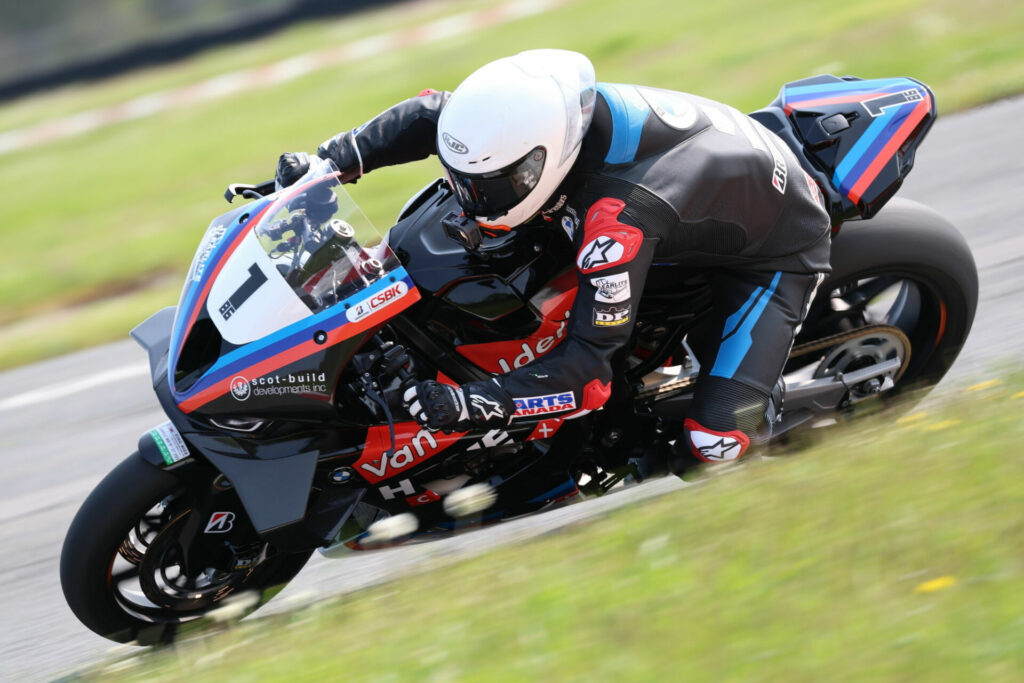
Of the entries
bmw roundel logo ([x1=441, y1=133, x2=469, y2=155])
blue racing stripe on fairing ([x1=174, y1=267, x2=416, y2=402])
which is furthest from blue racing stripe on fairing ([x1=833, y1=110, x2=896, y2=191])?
blue racing stripe on fairing ([x1=174, y1=267, x2=416, y2=402])

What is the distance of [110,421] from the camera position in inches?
216

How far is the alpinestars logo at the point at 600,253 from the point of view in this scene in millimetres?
3158

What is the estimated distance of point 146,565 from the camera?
3.45 m

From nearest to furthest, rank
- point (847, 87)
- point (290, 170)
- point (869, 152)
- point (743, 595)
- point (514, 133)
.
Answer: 1. point (743, 595)
2. point (514, 133)
3. point (290, 170)
4. point (869, 152)
5. point (847, 87)

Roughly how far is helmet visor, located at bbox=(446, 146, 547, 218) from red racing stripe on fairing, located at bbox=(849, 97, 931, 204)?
1270 millimetres

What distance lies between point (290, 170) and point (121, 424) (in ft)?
7.94

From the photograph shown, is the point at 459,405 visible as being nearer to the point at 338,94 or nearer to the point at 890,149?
the point at 890,149

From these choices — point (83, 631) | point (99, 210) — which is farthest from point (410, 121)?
point (99, 210)

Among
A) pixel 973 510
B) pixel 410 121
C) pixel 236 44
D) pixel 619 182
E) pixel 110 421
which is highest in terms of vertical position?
pixel 236 44

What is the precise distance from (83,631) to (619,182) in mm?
Result: 2441

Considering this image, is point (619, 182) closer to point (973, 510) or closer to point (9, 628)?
point (973, 510)

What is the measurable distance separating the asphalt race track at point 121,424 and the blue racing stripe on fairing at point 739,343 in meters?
0.66

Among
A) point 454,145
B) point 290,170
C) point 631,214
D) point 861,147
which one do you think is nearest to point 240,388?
point 290,170

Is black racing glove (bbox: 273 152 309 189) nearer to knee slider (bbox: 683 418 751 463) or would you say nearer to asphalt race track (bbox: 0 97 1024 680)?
asphalt race track (bbox: 0 97 1024 680)
